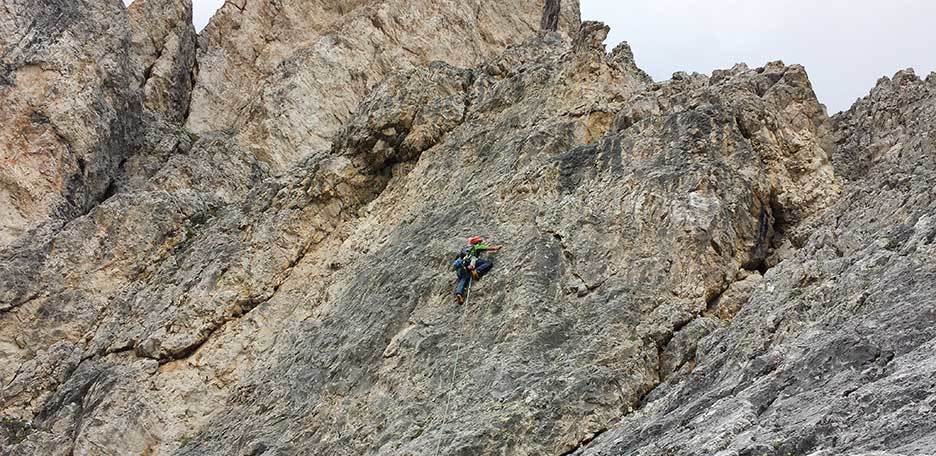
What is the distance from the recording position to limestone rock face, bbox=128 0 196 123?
138 feet

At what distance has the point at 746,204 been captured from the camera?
19562 mm

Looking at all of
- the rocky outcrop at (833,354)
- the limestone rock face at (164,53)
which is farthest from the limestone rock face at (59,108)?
the rocky outcrop at (833,354)

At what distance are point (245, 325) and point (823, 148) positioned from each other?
1735cm

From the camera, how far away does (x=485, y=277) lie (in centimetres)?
2045

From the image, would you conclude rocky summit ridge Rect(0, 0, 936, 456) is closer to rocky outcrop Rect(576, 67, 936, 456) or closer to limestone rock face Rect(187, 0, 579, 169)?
rocky outcrop Rect(576, 67, 936, 456)

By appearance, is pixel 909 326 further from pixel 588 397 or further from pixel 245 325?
pixel 245 325

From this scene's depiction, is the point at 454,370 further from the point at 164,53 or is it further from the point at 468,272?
the point at 164,53

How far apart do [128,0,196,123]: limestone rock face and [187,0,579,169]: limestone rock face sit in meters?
0.80

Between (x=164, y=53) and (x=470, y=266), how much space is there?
99.8 feet

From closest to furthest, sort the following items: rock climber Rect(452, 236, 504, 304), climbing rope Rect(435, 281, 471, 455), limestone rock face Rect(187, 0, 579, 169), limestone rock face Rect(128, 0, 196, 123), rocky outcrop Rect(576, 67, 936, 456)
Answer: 1. rocky outcrop Rect(576, 67, 936, 456)
2. climbing rope Rect(435, 281, 471, 455)
3. rock climber Rect(452, 236, 504, 304)
4. limestone rock face Rect(187, 0, 579, 169)
5. limestone rock face Rect(128, 0, 196, 123)

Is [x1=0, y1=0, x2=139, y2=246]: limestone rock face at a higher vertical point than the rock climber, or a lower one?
higher

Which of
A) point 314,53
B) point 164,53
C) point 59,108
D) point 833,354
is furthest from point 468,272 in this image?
point 164,53

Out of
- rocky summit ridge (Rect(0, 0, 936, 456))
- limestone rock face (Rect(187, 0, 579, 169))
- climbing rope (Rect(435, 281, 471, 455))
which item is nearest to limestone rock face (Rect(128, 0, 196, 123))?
limestone rock face (Rect(187, 0, 579, 169))

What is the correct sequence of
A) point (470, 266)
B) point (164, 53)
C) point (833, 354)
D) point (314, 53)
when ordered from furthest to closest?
1. point (164, 53)
2. point (314, 53)
3. point (470, 266)
4. point (833, 354)
